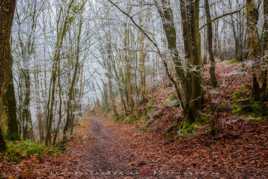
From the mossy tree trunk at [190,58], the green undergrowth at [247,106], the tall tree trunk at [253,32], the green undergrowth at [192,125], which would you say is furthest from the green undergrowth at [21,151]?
the tall tree trunk at [253,32]

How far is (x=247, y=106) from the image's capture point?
9578mm

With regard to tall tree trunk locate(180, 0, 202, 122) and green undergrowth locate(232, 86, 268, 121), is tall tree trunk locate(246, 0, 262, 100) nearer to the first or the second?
green undergrowth locate(232, 86, 268, 121)

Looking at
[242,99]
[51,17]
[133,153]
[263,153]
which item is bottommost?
[133,153]

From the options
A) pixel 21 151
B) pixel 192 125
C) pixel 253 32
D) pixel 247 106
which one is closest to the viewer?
pixel 21 151

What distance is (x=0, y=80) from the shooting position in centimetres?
531

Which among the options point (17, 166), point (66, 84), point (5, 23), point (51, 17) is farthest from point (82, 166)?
point (51, 17)

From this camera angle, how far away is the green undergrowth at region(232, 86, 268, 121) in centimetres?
899

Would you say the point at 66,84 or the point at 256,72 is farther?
the point at 66,84

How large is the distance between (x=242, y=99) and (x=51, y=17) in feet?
42.5

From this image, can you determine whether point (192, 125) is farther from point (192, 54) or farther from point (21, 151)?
point (21, 151)

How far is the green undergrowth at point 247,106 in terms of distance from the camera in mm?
8993

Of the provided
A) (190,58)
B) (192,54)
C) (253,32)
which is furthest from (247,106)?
(192,54)

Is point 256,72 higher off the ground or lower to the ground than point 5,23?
lower

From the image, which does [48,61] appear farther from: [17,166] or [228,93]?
[228,93]
